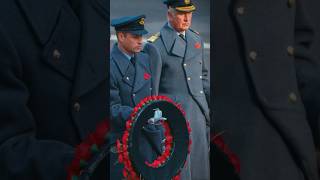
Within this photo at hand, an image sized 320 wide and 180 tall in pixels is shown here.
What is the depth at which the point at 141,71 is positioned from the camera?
1.75 metres

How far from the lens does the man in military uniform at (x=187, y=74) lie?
1769 millimetres

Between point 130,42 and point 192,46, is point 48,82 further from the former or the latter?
point 192,46

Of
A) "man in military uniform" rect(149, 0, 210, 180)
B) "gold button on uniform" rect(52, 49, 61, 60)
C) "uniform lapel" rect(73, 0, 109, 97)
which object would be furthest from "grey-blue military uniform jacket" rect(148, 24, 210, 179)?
"gold button on uniform" rect(52, 49, 61, 60)

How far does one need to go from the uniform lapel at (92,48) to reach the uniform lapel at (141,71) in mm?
79

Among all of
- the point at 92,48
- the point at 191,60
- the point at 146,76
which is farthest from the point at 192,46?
the point at 92,48

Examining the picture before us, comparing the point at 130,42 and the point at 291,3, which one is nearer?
the point at 130,42

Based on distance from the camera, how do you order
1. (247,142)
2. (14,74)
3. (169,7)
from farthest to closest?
(247,142)
(169,7)
(14,74)

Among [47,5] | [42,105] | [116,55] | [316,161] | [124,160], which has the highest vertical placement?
[47,5]

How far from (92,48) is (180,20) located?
24 centimetres

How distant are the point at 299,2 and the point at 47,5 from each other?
736 millimetres

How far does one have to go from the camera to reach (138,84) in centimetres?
173

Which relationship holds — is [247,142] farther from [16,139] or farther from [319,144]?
[16,139]

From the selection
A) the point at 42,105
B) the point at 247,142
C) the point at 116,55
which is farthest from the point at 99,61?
the point at 247,142

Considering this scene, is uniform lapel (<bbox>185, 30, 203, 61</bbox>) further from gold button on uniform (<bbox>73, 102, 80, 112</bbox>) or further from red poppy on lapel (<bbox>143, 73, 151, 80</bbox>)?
gold button on uniform (<bbox>73, 102, 80, 112</bbox>)
